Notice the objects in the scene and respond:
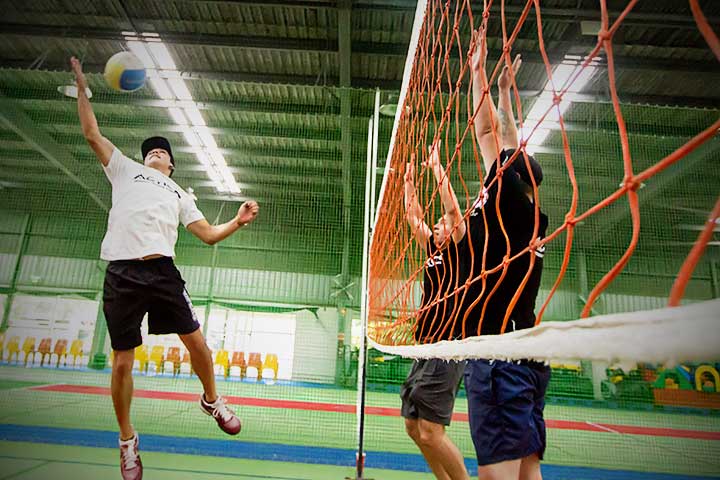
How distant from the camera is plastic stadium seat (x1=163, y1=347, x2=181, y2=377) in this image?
1000cm

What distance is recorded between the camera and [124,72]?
3090 mm

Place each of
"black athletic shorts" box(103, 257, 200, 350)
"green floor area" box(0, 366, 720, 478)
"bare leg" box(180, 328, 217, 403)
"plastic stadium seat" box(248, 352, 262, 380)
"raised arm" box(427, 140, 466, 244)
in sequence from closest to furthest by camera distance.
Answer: "raised arm" box(427, 140, 466, 244) → "black athletic shorts" box(103, 257, 200, 350) → "bare leg" box(180, 328, 217, 403) → "green floor area" box(0, 366, 720, 478) → "plastic stadium seat" box(248, 352, 262, 380)

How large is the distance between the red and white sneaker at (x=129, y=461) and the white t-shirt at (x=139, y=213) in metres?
1.00

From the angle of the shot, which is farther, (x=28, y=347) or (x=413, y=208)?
(x=28, y=347)

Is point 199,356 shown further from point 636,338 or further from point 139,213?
point 636,338

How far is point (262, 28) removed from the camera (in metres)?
6.20

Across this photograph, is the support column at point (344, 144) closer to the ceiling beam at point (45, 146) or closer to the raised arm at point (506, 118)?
the raised arm at point (506, 118)

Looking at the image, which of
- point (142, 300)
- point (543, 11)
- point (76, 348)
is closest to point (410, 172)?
point (142, 300)

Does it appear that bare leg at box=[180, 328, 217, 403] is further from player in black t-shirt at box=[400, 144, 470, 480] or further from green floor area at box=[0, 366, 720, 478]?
green floor area at box=[0, 366, 720, 478]

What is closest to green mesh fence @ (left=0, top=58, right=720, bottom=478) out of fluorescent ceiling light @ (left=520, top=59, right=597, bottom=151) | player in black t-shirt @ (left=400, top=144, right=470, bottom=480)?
fluorescent ceiling light @ (left=520, top=59, right=597, bottom=151)

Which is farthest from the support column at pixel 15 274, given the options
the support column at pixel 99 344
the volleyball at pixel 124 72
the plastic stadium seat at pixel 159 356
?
the volleyball at pixel 124 72

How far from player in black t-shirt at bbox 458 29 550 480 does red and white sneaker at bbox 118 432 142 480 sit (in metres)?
1.94

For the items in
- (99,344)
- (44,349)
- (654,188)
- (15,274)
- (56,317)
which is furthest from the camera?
(56,317)

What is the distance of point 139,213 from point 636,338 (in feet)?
8.35
